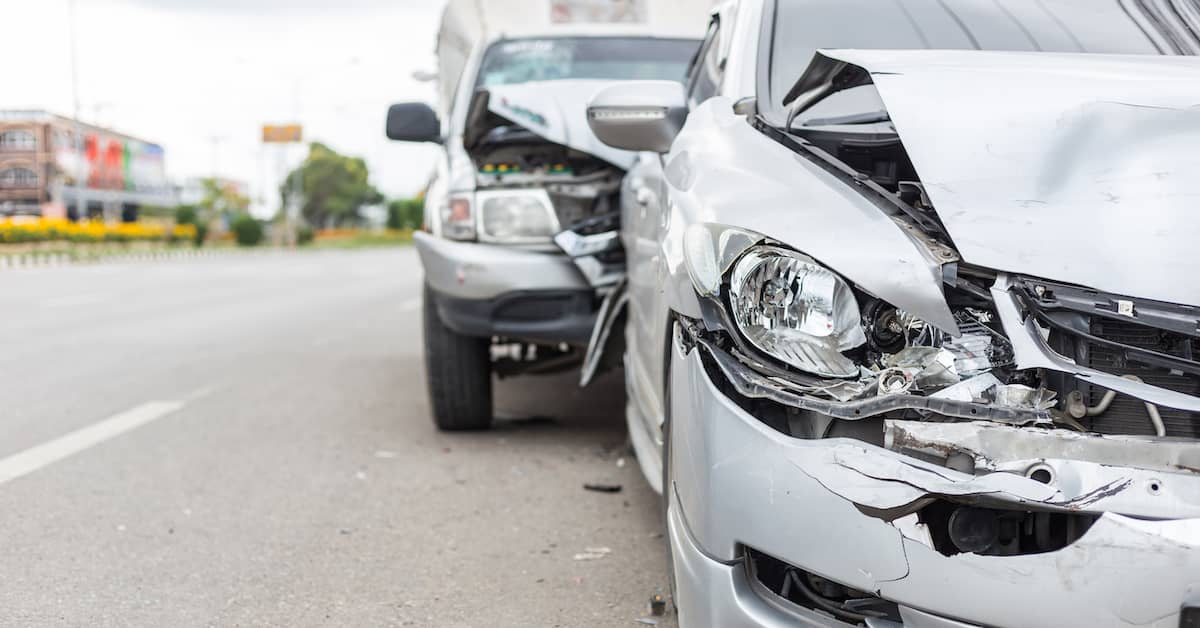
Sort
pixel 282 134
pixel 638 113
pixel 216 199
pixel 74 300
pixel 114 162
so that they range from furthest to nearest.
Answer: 1. pixel 216 199
2. pixel 114 162
3. pixel 282 134
4. pixel 74 300
5. pixel 638 113

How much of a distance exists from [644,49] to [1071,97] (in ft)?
14.4

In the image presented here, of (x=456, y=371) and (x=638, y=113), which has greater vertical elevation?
(x=638, y=113)

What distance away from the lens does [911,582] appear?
1868 millimetres

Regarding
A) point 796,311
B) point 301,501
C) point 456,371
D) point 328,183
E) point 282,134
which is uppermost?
point 282,134

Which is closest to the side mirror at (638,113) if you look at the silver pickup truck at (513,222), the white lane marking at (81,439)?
the silver pickup truck at (513,222)

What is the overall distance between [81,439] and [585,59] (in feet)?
10.5

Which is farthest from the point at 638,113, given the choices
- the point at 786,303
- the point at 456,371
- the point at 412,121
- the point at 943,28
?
the point at 412,121

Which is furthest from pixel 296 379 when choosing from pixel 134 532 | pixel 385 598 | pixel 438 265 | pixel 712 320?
pixel 712 320

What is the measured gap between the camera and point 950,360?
2029 mm

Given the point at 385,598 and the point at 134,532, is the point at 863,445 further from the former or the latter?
the point at 134,532

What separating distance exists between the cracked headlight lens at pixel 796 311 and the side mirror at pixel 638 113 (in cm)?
125

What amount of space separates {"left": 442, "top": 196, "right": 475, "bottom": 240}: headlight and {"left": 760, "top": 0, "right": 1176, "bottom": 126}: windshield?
2093 millimetres

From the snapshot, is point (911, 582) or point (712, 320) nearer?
point (911, 582)

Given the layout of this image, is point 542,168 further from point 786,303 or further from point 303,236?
point 303,236
